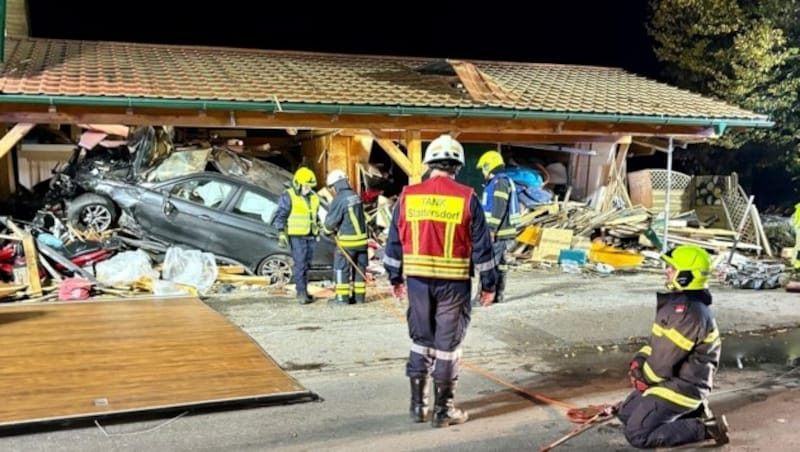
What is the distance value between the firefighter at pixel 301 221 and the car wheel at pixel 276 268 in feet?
4.21

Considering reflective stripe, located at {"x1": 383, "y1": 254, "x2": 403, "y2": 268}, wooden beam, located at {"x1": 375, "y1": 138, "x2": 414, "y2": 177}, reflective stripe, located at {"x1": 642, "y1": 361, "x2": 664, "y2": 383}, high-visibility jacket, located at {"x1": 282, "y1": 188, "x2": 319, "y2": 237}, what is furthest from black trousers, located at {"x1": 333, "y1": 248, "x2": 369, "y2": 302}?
reflective stripe, located at {"x1": 642, "y1": 361, "x2": 664, "y2": 383}

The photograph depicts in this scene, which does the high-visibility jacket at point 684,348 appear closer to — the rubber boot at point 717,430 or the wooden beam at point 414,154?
the rubber boot at point 717,430

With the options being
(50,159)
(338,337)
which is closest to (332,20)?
(50,159)

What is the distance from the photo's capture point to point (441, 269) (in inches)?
185

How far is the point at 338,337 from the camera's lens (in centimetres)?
736

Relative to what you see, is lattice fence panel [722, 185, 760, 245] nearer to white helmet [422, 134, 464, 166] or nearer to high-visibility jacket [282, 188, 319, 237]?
high-visibility jacket [282, 188, 319, 237]

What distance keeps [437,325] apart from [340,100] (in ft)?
20.4

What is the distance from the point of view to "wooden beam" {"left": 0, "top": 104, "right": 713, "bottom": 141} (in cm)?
921

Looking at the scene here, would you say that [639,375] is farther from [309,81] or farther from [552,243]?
[552,243]

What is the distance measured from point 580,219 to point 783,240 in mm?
4761

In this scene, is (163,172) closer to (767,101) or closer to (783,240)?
(783,240)

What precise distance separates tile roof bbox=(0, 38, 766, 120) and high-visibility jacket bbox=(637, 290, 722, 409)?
22.4ft

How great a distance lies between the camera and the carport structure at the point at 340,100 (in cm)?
943

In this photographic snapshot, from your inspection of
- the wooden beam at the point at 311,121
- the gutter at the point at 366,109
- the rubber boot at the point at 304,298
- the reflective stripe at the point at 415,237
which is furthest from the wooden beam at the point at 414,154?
the reflective stripe at the point at 415,237
